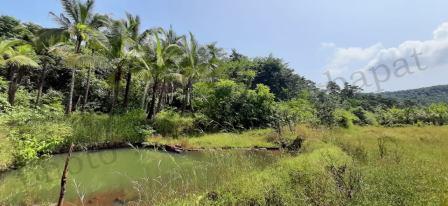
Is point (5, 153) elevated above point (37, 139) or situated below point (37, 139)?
below

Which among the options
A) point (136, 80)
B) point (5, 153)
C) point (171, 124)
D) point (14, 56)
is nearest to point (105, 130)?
point (171, 124)

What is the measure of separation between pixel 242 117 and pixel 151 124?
4.97 m

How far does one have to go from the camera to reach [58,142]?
39.1 ft

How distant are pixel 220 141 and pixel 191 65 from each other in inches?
281

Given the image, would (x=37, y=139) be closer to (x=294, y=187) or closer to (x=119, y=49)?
(x=119, y=49)

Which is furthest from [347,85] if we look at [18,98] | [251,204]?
[251,204]

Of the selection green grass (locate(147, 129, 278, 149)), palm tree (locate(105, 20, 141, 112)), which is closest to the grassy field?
green grass (locate(147, 129, 278, 149))

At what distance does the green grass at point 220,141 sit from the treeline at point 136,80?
1081mm

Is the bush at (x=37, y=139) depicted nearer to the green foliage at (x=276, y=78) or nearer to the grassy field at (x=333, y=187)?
the grassy field at (x=333, y=187)

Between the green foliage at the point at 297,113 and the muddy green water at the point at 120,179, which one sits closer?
the muddy green water at the point at 120,179

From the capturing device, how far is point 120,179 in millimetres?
8797

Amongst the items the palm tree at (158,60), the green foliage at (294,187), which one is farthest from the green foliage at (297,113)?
the green foliage at (294,187)

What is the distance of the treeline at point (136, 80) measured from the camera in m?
16.7

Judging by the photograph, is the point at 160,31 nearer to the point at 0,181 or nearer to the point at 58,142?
the point at 58,142
